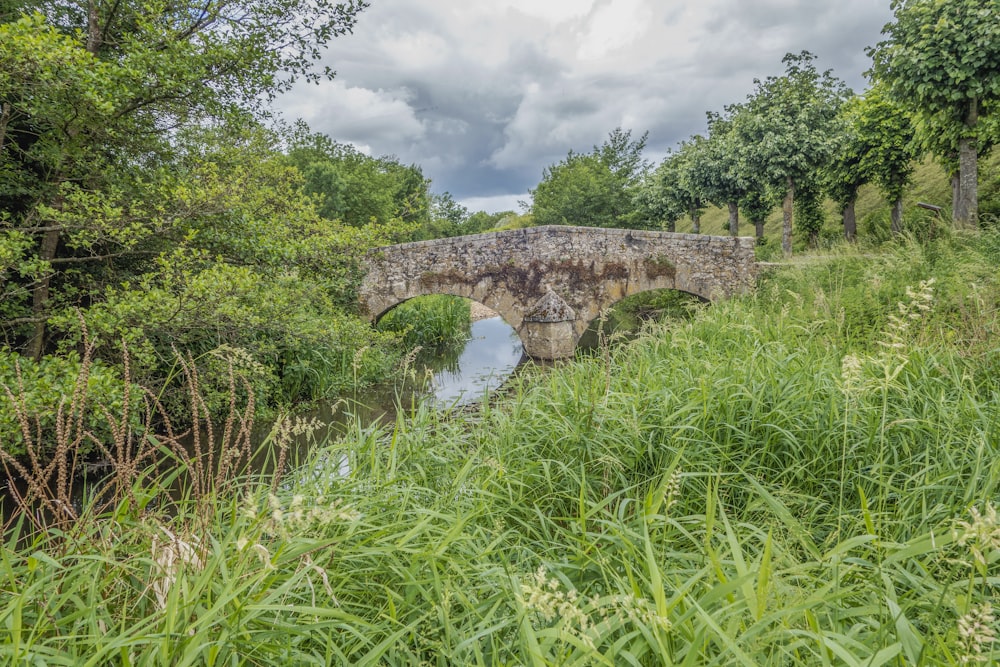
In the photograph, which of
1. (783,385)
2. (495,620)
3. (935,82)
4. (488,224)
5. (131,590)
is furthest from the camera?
(488,224)

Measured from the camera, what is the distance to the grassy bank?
1280mm

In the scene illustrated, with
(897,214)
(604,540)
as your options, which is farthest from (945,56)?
(604,540)

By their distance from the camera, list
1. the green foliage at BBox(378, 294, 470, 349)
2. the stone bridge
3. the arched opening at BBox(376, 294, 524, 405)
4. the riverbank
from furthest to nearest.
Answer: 1. the riverbank
2. the green foliage at BBox(378, 294, 470, 349)
3. the arched opening at BBox(376, 294, 524, 405)
4. the stone bridge

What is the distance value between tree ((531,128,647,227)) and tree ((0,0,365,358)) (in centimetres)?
2209

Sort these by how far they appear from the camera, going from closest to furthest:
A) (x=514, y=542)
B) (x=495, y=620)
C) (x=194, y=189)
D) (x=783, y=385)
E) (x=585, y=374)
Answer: (x=495, y=620), (x=514, y=542), (x=783, y=385), (x=585, y=374), (x=194, y=189)

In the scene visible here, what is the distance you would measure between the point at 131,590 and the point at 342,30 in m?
6.38

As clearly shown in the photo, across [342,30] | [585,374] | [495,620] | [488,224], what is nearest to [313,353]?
[342,30]

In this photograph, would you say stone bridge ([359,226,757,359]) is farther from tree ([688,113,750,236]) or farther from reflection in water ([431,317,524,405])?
tree ([688,113,750,236])

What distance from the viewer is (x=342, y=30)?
6.00 m

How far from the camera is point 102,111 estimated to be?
4.18 meters

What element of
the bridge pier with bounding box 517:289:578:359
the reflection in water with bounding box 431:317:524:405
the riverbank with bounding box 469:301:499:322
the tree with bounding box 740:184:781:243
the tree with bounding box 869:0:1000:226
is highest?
the tree with bounding box 869:0:1000:226

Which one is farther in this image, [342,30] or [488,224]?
[488,224]

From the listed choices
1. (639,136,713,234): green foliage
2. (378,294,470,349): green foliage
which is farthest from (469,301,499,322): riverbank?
(639,136,713,234): green foliage

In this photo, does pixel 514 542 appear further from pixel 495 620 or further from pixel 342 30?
pixel 342 30
